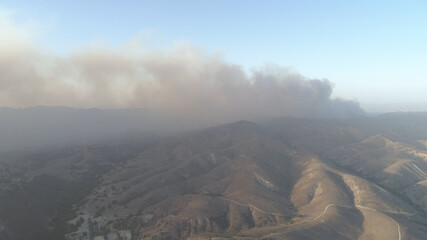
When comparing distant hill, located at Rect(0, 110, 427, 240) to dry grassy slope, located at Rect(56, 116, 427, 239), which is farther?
distant hill, located at Rect(0, 110, 427, 240)

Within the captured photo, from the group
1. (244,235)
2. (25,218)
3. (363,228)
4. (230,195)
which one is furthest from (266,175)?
(25,218)

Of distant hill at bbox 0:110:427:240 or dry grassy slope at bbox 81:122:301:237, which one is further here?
dry grassy slope at bbox 81:122:301:237

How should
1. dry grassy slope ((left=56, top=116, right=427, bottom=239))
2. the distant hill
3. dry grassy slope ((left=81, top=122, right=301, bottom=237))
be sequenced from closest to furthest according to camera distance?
1. dry grassy slope ((left=56, top=116, right=427, bottom=239))
2. the distant hill
3. dry grassy slope ((left=81, top=122, right=301, bottom=237))

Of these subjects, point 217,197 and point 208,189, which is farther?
point 208,189

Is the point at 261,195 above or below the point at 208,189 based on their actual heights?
below

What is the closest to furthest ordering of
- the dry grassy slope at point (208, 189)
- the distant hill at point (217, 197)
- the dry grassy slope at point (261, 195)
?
1. the dry grassy slope at point (261, 195)
2. the distant hill at point (217, 197)
3. the dry grassy slope at point (208, 189)

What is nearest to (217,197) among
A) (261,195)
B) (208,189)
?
(208,189)

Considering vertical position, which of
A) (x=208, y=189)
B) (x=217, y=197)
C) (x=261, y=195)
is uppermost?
(x=208, y=189)

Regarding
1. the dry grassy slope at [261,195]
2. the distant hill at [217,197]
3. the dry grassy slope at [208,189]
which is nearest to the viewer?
the dry grassy slope at [261,195]

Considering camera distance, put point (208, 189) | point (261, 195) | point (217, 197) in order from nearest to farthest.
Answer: point (261, 195) → point (217, 197) → point (208, 189)

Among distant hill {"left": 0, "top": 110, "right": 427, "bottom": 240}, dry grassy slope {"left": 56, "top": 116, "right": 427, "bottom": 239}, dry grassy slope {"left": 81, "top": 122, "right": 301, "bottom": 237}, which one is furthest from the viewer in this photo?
dry grassy slope {"left": 81, "top": 122, "right": 301, "bottom": 237}

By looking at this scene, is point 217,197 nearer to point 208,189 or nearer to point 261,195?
point 208,189
